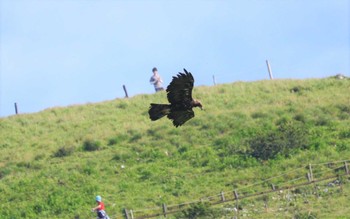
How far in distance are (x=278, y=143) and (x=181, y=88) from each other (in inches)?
886

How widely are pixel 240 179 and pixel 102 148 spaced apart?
9197 mm

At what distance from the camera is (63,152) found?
44.2 meters

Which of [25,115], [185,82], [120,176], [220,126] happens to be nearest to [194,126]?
[220,126]

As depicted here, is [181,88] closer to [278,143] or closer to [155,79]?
[278,143]

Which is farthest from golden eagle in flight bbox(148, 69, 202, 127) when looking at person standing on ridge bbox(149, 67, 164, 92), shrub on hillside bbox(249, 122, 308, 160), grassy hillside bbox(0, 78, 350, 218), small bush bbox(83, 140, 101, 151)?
person standing on ridge bbox(149, 67, 164, 92)

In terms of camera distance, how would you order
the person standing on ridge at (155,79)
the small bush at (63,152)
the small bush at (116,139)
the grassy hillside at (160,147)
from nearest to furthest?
1. the grassy hillside at (160,147)
2. the small bush at (63,152)
3. the small bush at (116,139)
4. the person standing on ridge at (155,79)

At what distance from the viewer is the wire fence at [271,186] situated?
109 feet

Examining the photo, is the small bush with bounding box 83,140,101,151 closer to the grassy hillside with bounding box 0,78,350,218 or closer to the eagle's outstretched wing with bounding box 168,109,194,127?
the grassy hillside with bounding box 0,78,350,218

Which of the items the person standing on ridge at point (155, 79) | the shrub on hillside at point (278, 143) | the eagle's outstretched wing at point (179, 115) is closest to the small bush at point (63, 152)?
the person standing on ridge at point (155, 79)

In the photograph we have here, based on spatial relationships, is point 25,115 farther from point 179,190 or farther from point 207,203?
point 207,203

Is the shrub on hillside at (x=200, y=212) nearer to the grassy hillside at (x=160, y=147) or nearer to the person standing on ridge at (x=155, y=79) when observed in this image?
the grassy hillside at (x=160, y=147)

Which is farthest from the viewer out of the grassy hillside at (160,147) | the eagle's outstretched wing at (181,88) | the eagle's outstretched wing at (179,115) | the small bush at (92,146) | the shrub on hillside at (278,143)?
the small bush at (92,146)

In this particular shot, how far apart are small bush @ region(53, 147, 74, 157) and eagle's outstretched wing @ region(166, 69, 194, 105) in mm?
26957

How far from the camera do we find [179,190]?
36.2 metres
